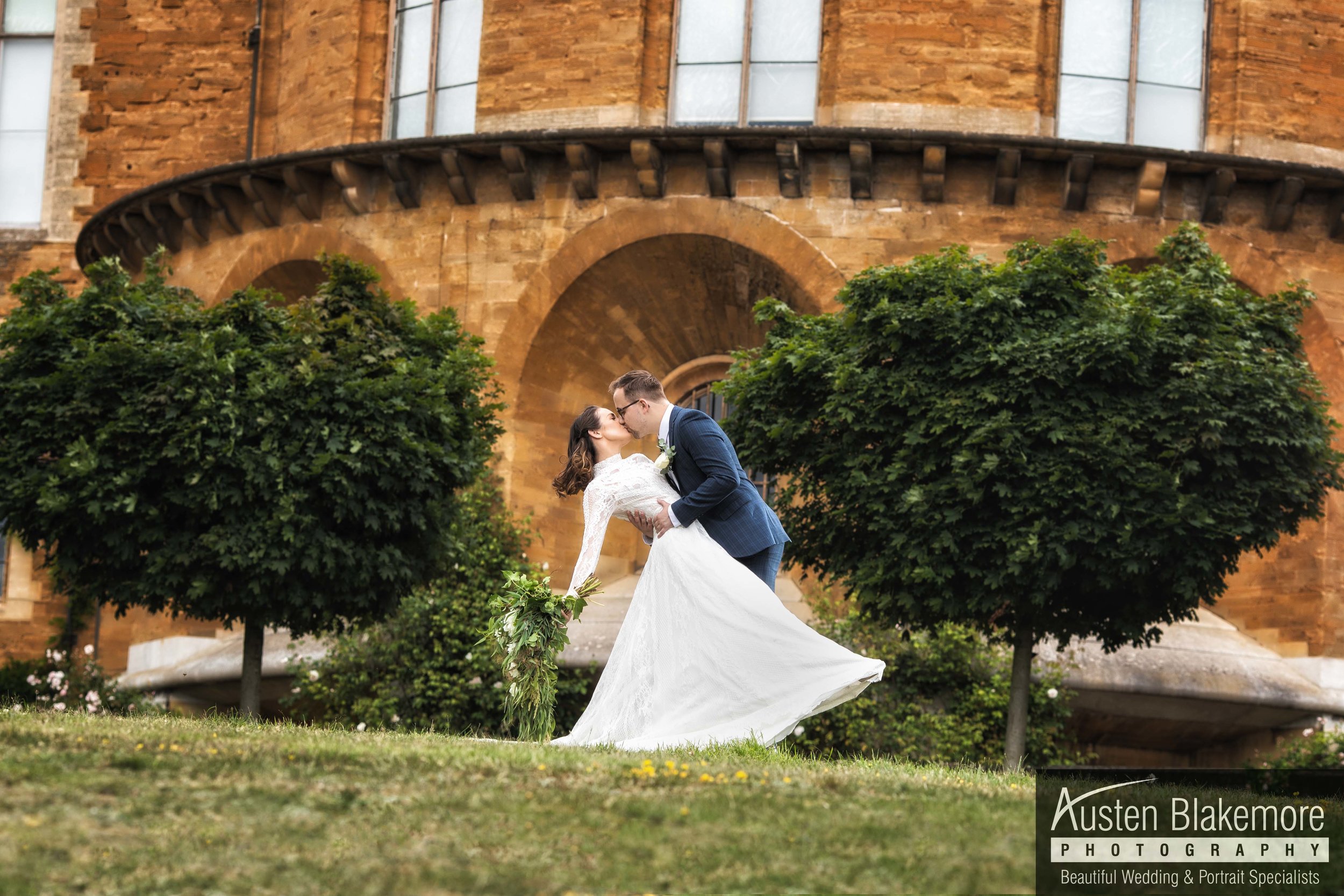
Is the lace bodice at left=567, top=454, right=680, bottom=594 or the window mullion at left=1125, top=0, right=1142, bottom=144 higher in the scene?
the window mullion at left=1125, top=0, right=1142, bottom=144

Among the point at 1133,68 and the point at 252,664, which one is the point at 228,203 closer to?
the point at 252,664

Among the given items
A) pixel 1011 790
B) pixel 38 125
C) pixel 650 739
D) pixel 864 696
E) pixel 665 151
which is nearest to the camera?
pixel 1011 790

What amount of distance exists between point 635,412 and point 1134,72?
13.3m

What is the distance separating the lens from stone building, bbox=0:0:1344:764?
18.9m

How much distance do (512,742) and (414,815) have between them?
2867 mm

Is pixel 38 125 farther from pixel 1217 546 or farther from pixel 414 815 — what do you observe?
pixel 414 815

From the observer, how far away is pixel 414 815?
5965 mm

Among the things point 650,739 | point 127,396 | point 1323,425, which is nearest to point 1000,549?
point 1323,425

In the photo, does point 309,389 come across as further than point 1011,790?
Yes

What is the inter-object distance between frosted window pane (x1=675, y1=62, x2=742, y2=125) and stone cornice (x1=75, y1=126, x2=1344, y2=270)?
37.6 inches

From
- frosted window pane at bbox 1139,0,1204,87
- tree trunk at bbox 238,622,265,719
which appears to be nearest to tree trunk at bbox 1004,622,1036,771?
tree trunk at bbox 238,622,265,719

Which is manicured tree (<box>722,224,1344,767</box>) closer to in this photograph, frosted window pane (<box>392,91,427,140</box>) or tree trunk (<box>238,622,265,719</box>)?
tree trunk (<box>238,622,265,719</box>)

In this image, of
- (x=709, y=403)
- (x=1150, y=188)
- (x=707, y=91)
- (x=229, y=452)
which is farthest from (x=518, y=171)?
(x=1150, y=188)

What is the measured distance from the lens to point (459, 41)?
21.1 meters
